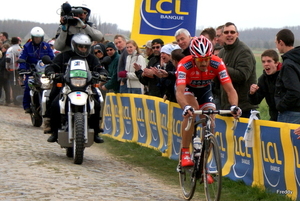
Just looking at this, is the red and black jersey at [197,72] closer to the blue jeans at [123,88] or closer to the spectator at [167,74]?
the spectator at [167,74]

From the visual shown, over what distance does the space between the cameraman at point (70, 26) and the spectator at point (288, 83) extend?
3919 mm

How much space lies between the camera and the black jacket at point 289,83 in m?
8.59

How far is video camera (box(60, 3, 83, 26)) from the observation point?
1134 centimetres

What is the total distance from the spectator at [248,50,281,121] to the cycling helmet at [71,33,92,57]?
3.04 m

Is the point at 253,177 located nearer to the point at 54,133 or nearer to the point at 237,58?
the point at 237,58

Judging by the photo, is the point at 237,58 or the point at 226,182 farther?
the point at 237,58

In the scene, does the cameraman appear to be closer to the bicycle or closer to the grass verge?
the grass verge

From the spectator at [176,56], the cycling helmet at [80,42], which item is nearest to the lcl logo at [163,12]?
the spectator at [176,56]

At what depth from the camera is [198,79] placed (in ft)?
28.7

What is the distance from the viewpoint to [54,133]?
11.4 metres

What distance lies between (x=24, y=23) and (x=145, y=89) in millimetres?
55604

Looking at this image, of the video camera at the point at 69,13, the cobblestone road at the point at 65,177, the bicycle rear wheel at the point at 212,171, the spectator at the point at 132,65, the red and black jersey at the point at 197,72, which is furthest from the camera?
the spectator at the point at 132,65

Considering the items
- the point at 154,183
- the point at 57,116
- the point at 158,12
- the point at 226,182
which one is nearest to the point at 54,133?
the point at 57,116

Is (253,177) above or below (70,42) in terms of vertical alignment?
below
